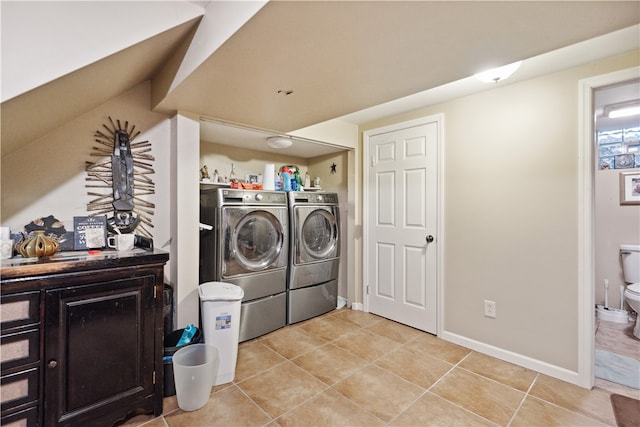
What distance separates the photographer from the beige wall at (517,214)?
6.41 feet

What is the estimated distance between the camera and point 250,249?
2.59 meters

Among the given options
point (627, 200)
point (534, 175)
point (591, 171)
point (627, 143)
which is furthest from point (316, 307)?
point (627, 143)

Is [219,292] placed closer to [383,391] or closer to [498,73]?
[383,391]

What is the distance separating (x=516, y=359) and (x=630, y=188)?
2.54 metres

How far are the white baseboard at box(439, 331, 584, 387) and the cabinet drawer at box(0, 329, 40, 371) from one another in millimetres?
2742

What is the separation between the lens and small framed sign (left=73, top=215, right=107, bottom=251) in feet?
5.80

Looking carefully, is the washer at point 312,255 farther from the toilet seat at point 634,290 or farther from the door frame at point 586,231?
the toilet seat at point 634,290

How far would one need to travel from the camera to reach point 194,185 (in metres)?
2.15

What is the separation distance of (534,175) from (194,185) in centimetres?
251

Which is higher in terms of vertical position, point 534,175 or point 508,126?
point 508,126

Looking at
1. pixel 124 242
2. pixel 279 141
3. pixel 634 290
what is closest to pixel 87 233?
pixel 124 242

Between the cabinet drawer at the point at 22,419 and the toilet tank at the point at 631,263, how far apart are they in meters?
4.81

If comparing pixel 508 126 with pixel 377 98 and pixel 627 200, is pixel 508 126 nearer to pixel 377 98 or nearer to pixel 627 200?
pixel 377 98

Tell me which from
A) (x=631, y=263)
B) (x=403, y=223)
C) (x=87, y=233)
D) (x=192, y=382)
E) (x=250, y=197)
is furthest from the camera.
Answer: (x=631, y=263)
